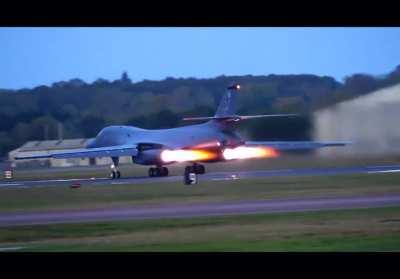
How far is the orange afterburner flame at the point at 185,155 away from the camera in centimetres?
3683

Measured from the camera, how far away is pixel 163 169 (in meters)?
37.8

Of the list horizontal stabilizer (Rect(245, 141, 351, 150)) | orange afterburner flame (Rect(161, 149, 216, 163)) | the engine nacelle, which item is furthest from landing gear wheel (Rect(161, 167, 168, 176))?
horizontal stabilizer (Rect(245, 141, 351, 150))

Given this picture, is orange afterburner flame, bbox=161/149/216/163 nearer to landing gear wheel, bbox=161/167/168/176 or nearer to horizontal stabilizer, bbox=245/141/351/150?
landing gear wheel, bbox=161/167/168/176

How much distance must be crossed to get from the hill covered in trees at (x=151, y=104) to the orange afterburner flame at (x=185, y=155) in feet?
6.76

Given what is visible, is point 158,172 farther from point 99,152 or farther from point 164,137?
point 99,152

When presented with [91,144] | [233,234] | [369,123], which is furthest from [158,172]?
[233,234]

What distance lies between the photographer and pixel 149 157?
38406 millimetres

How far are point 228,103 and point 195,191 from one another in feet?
38.3

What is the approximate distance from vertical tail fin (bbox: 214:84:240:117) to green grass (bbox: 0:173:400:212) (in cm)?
688

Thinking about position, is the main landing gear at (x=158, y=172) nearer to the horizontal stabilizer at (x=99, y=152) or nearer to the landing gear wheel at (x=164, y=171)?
the landing gear wheel at (x=164, y=171)
